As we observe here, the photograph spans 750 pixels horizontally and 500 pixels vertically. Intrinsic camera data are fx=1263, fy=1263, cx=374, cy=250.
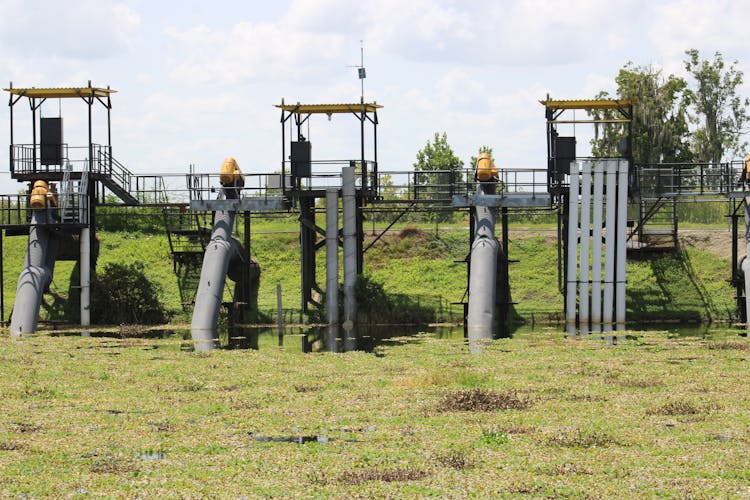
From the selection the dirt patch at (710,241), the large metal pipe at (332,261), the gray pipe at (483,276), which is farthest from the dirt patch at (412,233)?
the dirt patch at (710,241)

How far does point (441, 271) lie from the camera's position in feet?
181

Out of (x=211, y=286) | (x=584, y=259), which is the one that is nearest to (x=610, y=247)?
(x=584, y=259)

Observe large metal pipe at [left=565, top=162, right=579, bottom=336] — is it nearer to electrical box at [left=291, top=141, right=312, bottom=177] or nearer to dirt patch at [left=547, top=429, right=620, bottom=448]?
electrical box at [left=291, top=141, right=312, bottom=177]

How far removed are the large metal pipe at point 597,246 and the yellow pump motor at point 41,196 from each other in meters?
20.5

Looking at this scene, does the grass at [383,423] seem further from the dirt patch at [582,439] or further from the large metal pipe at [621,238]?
the large metal pipe at [621,238]

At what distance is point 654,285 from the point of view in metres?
51.6

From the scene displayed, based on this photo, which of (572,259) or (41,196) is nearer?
(572,259)

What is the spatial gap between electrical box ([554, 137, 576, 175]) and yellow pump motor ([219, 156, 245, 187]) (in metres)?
12.5

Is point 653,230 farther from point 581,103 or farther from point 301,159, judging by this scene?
point 301,159

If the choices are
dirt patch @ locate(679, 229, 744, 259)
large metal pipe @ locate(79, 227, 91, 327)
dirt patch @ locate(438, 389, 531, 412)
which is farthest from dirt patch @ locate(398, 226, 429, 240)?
dirt patch @ locate(438, 389, 531, 412)

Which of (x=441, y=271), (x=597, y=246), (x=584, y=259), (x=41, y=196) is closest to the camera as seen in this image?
(x=584, y=259)

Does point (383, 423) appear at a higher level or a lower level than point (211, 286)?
lower

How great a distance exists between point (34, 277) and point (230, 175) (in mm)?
8414

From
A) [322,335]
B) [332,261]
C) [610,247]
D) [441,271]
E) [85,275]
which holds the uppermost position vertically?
[610,247]
